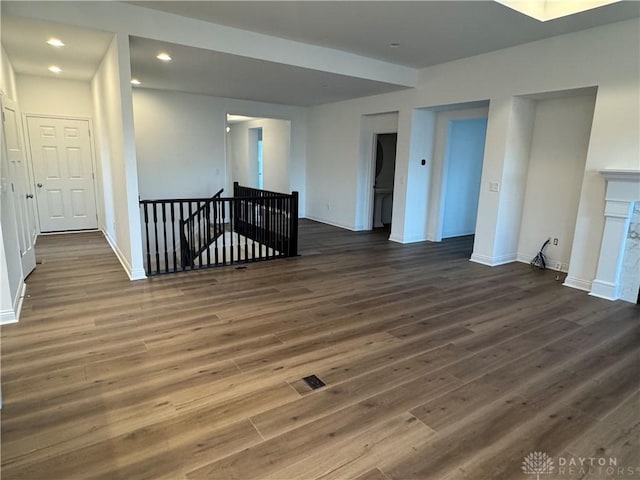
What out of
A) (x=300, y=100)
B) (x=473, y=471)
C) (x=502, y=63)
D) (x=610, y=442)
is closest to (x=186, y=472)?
(x=473, y=471)

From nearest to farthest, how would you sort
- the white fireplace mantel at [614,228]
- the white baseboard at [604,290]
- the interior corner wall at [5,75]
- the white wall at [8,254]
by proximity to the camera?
the white wall at [8,254]
the white fireplace mantel at [614,228]
the interior corner wall at [5,75]
the white baseboard at [604,290]

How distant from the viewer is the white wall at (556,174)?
4.91 meters

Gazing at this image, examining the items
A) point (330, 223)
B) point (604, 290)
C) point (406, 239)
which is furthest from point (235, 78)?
point (604, 290)

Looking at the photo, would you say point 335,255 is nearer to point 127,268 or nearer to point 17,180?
point 127,268

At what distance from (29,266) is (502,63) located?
668 centimetres

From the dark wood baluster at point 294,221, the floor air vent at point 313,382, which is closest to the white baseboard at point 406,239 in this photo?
the dark wood baluster at point 294,221

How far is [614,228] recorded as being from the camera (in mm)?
4102

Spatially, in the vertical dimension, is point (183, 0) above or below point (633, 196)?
above

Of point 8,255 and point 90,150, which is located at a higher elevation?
point 90,150

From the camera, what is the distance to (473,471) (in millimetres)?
1754

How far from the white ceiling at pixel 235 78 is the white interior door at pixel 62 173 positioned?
5.50ft

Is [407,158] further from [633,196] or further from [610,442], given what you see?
[610,442]

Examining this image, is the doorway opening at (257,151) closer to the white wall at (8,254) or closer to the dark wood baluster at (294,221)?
the dark wood baluster at (294,221)

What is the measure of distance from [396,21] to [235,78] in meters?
2.86
